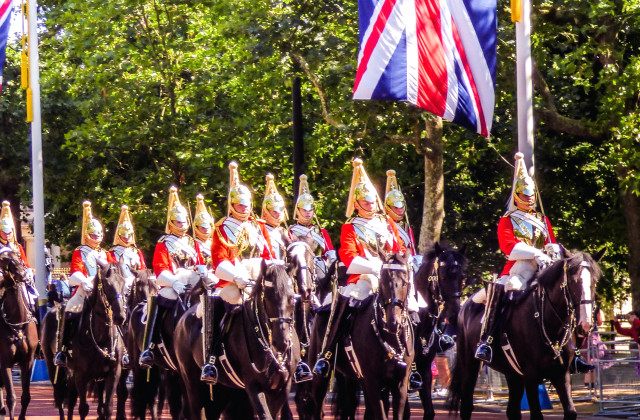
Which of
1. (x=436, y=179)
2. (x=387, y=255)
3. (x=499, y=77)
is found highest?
(x=499, y=77)

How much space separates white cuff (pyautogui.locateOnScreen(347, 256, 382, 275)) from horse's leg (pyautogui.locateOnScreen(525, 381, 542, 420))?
72.9 inches

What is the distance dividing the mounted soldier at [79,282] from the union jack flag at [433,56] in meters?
4.50

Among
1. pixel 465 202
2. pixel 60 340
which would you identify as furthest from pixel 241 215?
pixel 465 202

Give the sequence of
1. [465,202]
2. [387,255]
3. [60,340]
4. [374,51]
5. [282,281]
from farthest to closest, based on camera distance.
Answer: [465,202] < [60,340] < [374,51] < [387,255] < [282,281]

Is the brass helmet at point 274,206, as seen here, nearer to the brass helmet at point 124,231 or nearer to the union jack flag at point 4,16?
the brass helmet at point 124,231

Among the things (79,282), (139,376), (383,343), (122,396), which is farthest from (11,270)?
(383,343)

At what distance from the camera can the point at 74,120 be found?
A: 3509cm

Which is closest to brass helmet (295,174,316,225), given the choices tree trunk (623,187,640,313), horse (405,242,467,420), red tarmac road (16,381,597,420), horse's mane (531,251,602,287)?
red tarmac road (16,381,597,420)

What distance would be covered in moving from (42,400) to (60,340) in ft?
21.8

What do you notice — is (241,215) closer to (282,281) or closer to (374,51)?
(282,281)

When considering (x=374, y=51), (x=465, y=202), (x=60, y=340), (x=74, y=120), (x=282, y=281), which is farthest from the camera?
(x=74, y=120)

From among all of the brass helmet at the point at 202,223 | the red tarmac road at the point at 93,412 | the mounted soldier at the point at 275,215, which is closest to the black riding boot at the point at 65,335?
the brass helmet at the point at 202,223

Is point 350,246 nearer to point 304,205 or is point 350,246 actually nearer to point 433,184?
point 304,205

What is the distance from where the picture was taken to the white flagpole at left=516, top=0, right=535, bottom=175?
621 inches
